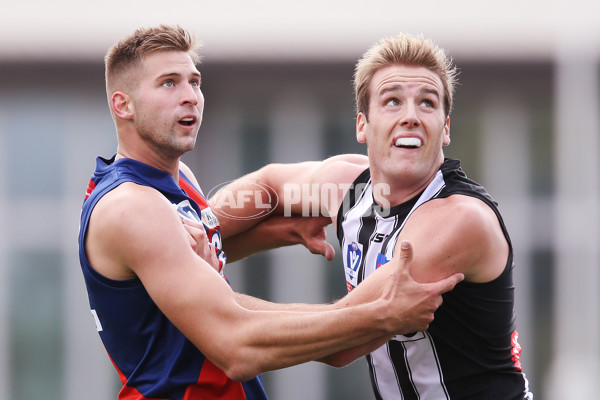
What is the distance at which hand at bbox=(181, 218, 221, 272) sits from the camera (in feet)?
13.8

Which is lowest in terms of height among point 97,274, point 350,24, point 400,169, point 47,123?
point 97,274

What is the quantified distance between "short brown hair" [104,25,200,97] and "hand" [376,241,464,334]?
69.8 inches

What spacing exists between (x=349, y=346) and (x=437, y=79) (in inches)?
68.0

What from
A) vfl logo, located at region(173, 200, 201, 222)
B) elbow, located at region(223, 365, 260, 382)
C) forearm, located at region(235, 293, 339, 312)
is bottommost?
elbow, located at region(223, 365, 260, 382)

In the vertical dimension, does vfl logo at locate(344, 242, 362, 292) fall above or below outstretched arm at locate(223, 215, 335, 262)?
below

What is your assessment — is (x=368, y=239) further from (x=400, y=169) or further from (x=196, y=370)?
(x=196, y=370)

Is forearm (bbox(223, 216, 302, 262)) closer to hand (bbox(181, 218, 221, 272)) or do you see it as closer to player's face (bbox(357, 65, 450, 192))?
player's face (bbox(357, 65, 450, 192))

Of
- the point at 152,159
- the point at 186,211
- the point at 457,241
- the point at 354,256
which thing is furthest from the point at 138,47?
the point at 457,241

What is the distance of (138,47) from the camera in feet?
14.7

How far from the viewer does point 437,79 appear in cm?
477

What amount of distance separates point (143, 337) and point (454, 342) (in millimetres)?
1736

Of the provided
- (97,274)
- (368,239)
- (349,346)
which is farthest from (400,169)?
(97,274)

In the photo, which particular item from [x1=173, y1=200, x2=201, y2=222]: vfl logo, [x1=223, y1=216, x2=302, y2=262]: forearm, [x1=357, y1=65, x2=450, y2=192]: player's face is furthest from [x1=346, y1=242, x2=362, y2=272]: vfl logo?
[x1=173, y1=200, x2=201, y2=222]: vfl logo

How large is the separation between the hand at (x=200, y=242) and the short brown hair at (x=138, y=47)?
0.92m
